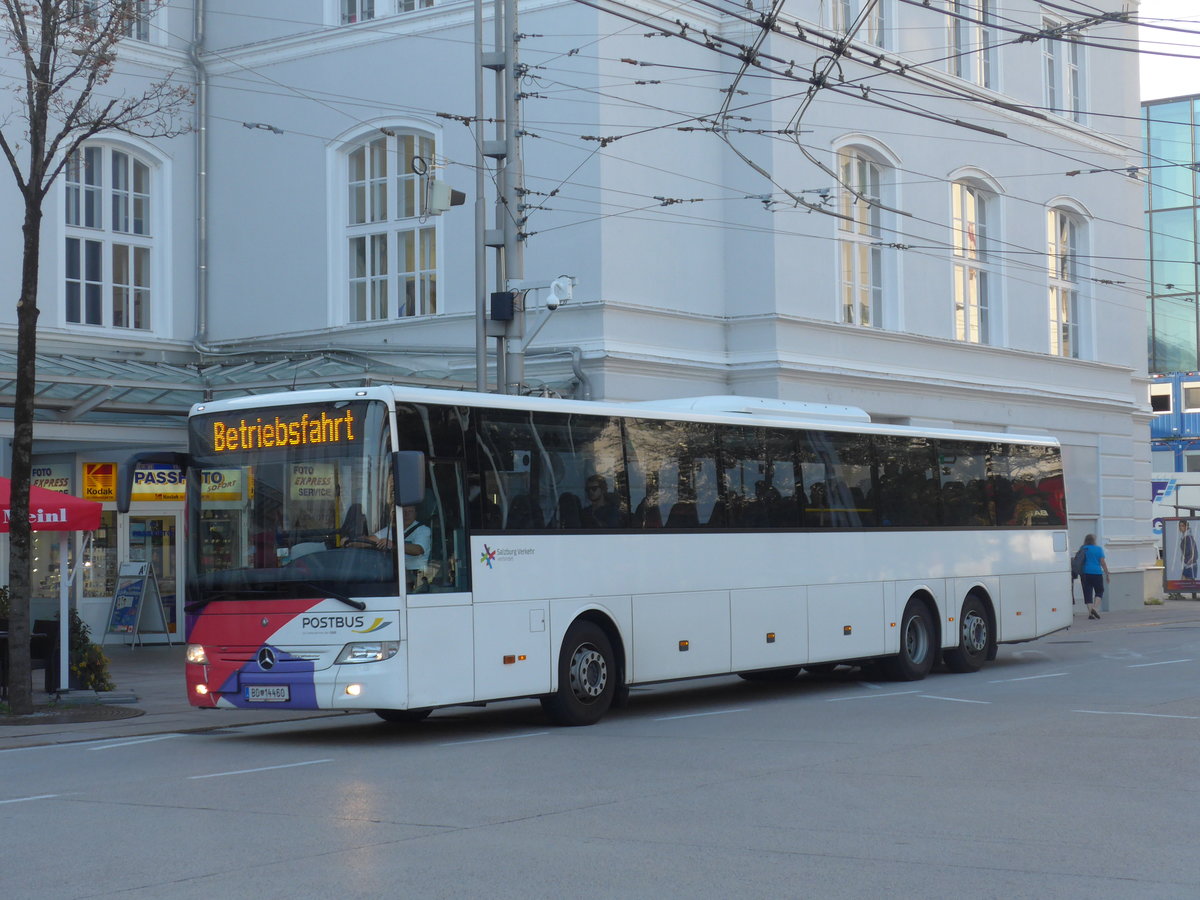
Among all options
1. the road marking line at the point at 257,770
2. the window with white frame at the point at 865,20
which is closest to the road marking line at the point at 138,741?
the road marking line at the point at 257,770

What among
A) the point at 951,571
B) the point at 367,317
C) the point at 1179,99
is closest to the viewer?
the point at 951,571

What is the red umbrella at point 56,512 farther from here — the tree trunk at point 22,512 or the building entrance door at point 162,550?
the building entrance door at point 162,550

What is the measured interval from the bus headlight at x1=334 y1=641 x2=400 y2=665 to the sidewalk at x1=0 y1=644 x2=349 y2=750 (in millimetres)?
1129

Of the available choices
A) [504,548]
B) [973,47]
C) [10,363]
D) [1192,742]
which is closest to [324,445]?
[504,548]

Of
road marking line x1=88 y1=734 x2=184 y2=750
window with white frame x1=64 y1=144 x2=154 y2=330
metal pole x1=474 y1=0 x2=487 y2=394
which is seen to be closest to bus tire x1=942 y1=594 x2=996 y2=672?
metal pole x1=474 y1=0 x2=487 y2=394

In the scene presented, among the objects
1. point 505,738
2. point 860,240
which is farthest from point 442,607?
point 860,240

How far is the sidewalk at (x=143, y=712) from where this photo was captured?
49.6 ft

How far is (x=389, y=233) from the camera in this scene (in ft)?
Answer: 97.2

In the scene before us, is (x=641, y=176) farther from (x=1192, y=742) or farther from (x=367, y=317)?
(x=1192, y=742)

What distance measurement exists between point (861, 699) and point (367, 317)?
1552 centimetres

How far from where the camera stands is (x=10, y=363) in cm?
2522

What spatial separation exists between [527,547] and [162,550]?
49.3 feet

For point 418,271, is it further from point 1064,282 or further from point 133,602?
point 1064,282

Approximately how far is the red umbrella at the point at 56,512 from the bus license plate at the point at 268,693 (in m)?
3.92
